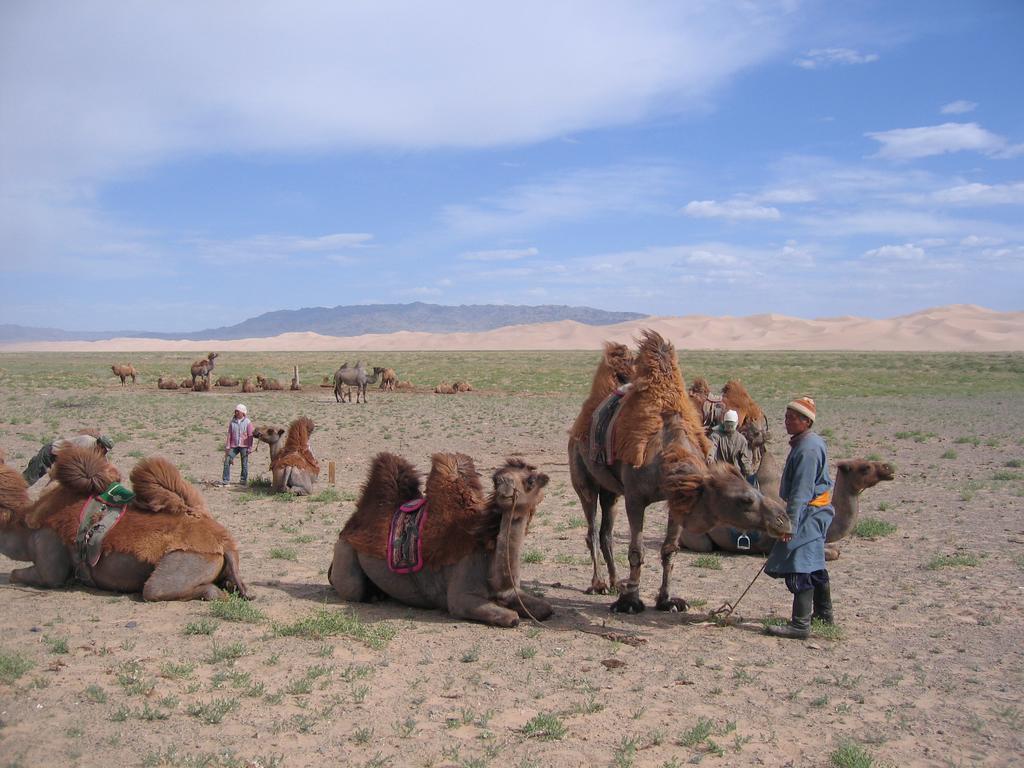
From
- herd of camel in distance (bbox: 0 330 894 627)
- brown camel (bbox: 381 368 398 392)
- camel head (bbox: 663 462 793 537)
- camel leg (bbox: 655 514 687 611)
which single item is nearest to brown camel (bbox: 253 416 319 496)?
herd of camel in distance (bbox: 0 330 894 627)

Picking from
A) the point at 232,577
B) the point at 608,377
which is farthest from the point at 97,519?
the point at 608,377

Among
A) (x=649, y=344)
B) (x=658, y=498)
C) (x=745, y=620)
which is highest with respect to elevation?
(x=649, y=344)

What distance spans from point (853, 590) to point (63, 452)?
Result: 769cm

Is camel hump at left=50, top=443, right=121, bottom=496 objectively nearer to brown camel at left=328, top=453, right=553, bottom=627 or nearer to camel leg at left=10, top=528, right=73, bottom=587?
camel leg at left=10, top=528, right=73, bottom=587

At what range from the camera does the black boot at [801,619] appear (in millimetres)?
6918

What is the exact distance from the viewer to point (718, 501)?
6.48 metres

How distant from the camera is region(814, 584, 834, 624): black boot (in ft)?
23.7

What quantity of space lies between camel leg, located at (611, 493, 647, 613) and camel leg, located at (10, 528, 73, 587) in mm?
4935

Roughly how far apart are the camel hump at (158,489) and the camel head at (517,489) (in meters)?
2.87

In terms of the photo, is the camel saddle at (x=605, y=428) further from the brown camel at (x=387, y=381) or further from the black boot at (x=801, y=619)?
the brown camel at (x=387, y=381)

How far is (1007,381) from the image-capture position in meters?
49.2

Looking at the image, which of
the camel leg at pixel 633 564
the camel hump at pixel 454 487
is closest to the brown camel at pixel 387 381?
the camel hump at pixel 454 487

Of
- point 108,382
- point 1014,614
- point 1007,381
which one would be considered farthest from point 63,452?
point 1007,381

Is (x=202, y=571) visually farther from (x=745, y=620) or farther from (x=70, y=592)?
(x=745, y=620)
